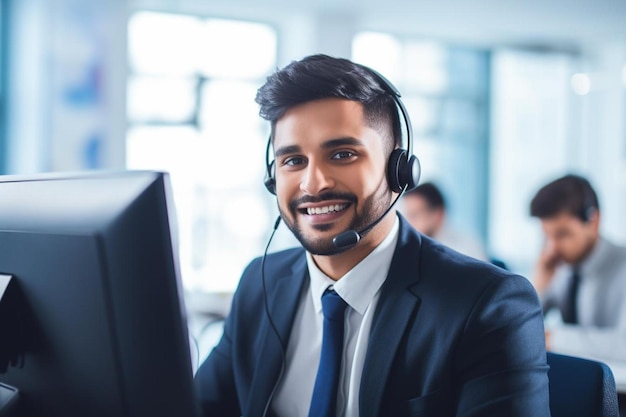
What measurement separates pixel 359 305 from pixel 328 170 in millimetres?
269

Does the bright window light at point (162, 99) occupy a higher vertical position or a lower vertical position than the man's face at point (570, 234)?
higher

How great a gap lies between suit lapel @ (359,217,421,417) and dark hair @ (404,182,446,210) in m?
2.26

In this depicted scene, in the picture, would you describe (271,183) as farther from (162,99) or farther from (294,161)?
(162,99)

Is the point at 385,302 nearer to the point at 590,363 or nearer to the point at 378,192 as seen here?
the point at 378,192

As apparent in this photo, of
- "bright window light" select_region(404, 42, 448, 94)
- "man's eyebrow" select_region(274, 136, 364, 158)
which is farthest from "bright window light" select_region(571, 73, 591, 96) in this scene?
"man's eyebrow" select_region(274, 136, 364, 158)

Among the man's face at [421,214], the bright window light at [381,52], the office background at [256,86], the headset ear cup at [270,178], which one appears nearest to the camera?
the headset ear cup at [270,178]

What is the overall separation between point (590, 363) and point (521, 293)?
209 millimetres

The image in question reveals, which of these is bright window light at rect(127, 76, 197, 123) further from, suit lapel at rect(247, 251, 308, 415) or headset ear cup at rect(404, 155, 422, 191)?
headset ear cup at rect(404, 155, 422, 191)

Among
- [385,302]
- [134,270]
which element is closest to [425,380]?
[385,302]

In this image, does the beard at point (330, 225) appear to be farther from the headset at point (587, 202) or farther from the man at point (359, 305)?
the headset at point (587, 202)

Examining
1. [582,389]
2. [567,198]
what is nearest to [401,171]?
[582,389]

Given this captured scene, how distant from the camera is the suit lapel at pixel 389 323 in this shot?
1.10m

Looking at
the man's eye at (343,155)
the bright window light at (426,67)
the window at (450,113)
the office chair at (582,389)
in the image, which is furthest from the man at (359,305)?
the bright window light at (426,67)

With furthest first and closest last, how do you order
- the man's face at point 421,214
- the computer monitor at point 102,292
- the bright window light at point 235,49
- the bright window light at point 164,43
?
the bright window light at point 235,49 → the bright window light at point 164,43 → the man's face at point 421,214 → the computer monitor at point 102,292
